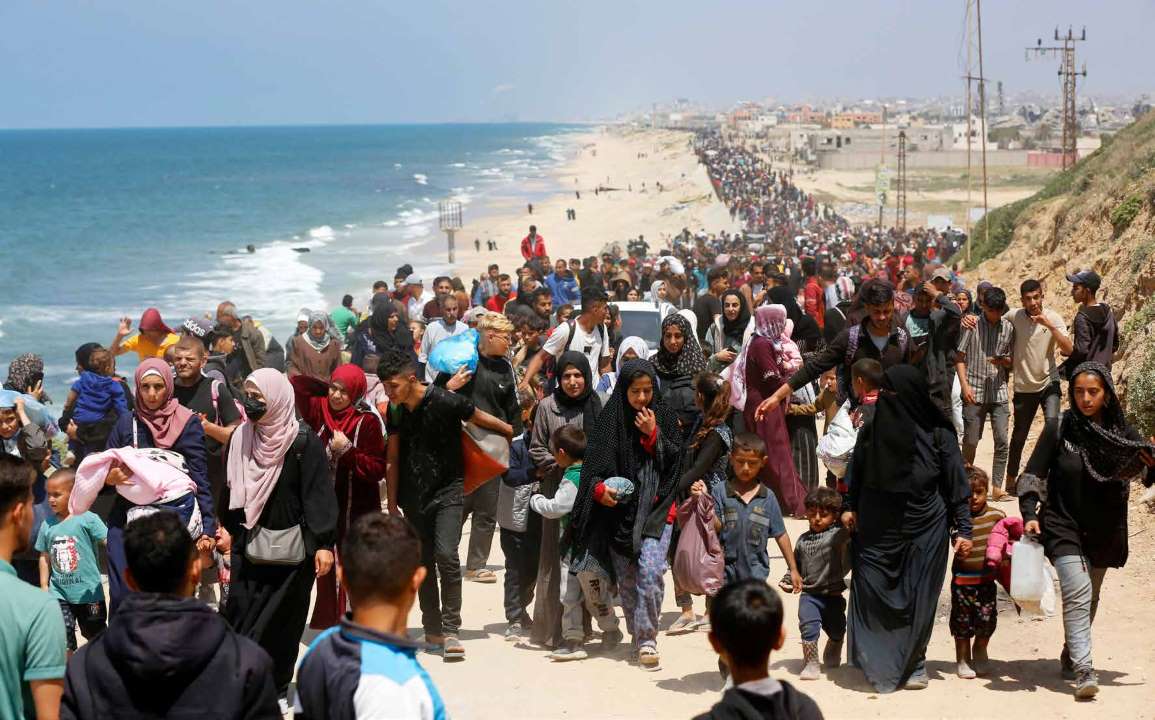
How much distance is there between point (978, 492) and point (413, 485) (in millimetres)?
2574

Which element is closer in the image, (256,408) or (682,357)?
(256,408)

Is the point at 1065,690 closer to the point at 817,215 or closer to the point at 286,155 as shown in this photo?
the point at 817,215

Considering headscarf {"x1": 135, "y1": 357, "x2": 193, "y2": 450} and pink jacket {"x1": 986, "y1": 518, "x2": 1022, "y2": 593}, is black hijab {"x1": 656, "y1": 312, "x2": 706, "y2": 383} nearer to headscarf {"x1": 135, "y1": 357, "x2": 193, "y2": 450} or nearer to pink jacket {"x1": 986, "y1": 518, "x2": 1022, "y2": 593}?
pink jacket {"x1": 986, "y1": 518, "x2": 1022, "y2": 593}

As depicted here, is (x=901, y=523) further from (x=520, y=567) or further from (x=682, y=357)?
(x=520, y=567)

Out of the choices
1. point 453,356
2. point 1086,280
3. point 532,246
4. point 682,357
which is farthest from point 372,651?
point 532,246

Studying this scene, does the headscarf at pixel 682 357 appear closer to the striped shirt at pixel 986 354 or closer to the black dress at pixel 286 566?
the black dress at pixel 286 566

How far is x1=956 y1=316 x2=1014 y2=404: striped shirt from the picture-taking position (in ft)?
29.5

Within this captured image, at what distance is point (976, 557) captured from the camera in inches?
227

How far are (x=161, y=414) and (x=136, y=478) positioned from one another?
1.60 feet

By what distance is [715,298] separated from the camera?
1061 centimetres

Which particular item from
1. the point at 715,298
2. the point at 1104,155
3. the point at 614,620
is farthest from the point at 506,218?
the point at 614,620

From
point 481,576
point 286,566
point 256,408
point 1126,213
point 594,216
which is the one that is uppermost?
point 256,408

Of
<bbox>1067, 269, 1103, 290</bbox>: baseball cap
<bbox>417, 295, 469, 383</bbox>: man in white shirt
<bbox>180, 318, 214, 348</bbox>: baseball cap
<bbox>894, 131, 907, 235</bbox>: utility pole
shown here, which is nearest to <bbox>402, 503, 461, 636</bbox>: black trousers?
<bbox>417, 295, 469, 383</bbox>: man in white shirt

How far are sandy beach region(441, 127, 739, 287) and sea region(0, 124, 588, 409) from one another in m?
1.55
